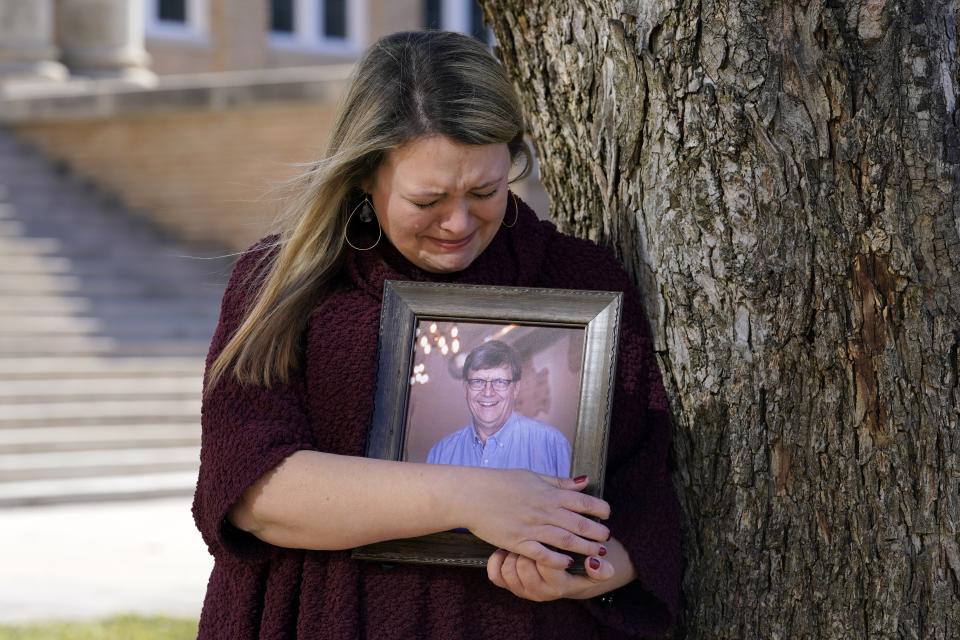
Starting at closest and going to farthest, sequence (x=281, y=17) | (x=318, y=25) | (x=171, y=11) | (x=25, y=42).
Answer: (x=25, y=42)
(x=171, y=11)
(x=281, y=17)
(x=318, y=25)

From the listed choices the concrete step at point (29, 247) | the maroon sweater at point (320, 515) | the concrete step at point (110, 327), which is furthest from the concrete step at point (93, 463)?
the maroon sweater at point (320, 515)

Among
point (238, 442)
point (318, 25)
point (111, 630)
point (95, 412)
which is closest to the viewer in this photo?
point (238, 442)

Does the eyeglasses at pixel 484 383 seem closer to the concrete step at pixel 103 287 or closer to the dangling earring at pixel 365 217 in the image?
the dangling earring at pixel 365 217

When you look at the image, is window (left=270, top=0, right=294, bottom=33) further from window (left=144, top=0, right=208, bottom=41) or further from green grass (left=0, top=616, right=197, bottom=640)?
green grass (left=0, top=616, right=197, bottom=640)

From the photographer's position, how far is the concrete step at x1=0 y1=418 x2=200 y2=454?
9445 millimetres

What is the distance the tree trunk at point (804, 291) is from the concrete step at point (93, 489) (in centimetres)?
683

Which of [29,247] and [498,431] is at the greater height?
[29,247]

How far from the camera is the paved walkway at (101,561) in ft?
20.9

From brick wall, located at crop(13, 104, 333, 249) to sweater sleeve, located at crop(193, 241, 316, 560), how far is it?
34.9ft

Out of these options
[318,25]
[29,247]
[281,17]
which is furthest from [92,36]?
[318,25]

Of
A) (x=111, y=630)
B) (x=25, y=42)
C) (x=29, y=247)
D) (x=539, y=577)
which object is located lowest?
(x=111, y=630)

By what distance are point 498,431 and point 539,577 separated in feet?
0.85

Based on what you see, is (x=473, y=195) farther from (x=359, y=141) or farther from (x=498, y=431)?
(x=498, y=431)

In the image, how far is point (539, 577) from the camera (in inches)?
82.3
